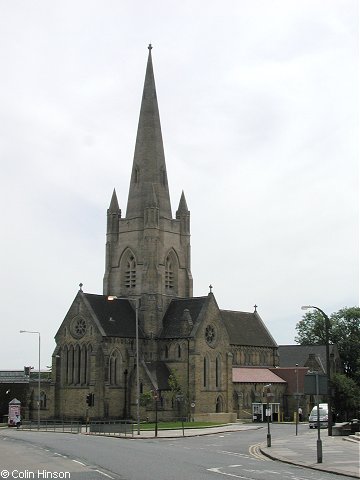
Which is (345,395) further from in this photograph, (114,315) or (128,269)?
(128,269)

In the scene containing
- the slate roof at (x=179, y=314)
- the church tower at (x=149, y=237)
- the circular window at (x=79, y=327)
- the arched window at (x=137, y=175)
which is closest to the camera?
the circular window at (x=79, y=327)

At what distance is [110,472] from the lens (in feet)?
76.8

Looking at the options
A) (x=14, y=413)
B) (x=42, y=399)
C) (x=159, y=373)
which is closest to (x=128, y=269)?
(x=159, y=373)

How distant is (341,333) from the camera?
11569cm

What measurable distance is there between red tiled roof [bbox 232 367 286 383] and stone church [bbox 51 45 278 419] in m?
Answer: 1.95

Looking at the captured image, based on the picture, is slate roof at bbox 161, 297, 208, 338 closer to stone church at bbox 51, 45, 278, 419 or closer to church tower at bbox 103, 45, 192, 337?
stone church at bbox 51, 45, 278, 419

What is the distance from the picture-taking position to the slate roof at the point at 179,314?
268 feet

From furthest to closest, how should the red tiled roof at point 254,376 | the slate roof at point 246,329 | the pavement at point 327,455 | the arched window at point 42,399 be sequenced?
the slate roof at point 246,329 → the red tiled roof at point 254,376 → the arched window at point 42,399 → the pavement at point 327,455

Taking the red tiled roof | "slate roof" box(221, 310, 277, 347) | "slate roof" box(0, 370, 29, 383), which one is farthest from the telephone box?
"slate roof" box(221, 310, 277, 347)

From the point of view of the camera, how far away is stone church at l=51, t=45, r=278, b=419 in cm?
7756

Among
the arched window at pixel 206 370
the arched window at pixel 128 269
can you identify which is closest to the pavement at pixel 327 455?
the arched window at pixel 206 370

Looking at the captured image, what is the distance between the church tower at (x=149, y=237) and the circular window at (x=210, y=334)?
205 inches

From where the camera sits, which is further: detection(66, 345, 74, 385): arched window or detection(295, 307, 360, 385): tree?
detection(295, 307, 360, 385): tree

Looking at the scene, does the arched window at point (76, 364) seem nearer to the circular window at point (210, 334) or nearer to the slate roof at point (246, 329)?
the circular window at point (210, 334)
